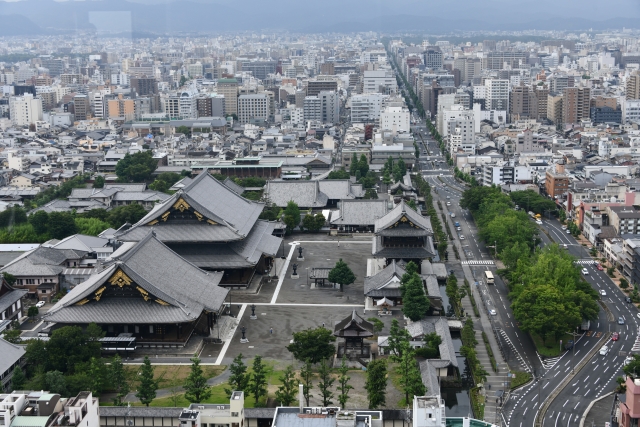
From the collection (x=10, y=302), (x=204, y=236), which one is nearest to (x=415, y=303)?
(x=204, y=236)

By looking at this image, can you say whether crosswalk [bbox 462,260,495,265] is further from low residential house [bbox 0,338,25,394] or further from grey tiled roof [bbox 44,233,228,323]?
low residential house [bbox 0,338,25,394]

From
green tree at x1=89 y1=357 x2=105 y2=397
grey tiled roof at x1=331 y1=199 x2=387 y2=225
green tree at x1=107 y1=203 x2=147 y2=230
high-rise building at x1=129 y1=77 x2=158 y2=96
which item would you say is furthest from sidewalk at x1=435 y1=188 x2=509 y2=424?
high-rise building at x1=129 y1=77 x2=158 y2=96

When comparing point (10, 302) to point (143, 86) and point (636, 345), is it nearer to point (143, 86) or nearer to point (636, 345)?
point (636, 345)

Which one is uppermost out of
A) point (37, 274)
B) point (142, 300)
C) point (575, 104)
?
point (575, 104)

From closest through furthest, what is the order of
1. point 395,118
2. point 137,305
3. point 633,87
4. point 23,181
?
point 137,305 < point 23,181 < point 395,118 < point 633,87

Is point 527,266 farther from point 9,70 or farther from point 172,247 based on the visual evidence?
point 9,70

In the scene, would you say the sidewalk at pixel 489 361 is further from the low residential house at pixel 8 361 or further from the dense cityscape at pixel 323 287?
the low residential house at pixel 8 361

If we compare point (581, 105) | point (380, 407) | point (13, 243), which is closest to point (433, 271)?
point (380, 407)
